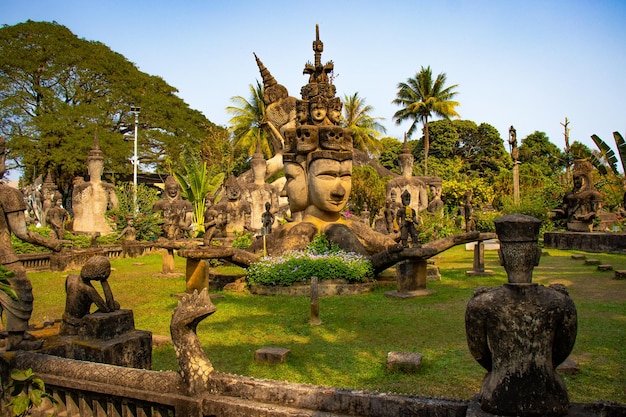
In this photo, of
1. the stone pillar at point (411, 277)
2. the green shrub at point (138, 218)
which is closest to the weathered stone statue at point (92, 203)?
the green shrub at point (138, 218)

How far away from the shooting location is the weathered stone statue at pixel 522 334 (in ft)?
9.04

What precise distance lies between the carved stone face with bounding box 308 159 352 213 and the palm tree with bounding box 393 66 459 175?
36133 millimetres

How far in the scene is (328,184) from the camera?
1316 centimetres

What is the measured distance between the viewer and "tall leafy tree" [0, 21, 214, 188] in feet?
120

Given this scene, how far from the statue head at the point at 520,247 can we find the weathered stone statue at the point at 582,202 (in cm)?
1934

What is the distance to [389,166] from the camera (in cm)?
5078

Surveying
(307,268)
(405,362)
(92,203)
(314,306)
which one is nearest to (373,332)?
(314,306)

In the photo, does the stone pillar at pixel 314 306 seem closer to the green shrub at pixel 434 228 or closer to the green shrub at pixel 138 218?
the green shrub at pixel 434 228

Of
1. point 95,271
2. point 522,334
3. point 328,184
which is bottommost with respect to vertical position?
point 522,334

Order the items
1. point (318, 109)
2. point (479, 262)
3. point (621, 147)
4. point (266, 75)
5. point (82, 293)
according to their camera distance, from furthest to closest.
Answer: point (266, 75) → point (621, 147) → point (318, 109) → point (479, 262) → point (82, 293)

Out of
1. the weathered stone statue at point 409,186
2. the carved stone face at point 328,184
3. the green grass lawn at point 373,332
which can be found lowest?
the green grass lawn at point 373,332

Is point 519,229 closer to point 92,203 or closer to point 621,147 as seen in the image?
point 621,147

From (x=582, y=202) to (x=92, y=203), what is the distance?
20160 mm

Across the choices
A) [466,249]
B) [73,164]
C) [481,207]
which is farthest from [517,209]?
[73,164]
